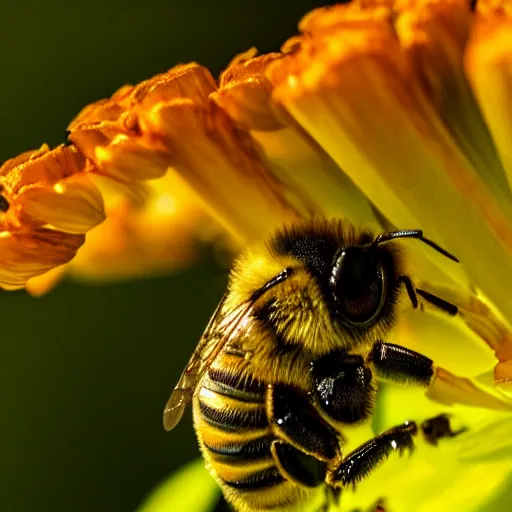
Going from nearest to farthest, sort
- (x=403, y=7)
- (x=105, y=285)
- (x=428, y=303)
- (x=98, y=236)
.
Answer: (x=403, y=7) → (x=428, y=303) → (x=98, y=236) → (x=105, y=285)

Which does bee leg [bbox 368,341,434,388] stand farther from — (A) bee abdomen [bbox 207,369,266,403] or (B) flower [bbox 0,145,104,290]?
(B) flower [bbox 0,145,104,290]

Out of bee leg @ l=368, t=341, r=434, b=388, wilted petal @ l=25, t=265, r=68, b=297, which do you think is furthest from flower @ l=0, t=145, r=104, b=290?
bee leg @ l=368, t=341, r=434, b=388

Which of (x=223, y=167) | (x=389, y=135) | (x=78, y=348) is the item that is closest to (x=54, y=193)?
(x=223, y=167)

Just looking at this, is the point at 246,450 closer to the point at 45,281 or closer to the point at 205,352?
the point at 205,352

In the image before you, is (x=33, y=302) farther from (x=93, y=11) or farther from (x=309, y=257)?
(x=309, y=257)

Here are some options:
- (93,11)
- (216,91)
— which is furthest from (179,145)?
(93,11)
